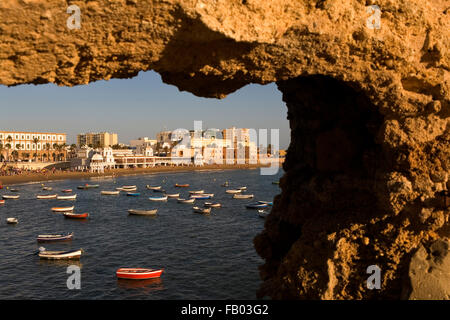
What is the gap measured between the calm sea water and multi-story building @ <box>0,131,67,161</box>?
8794 cm

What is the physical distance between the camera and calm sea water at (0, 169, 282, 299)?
19734 millimetres

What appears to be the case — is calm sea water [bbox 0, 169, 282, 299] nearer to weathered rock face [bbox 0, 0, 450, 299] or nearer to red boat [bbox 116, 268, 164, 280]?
red boat [bbox 116, 268, 164, 280]

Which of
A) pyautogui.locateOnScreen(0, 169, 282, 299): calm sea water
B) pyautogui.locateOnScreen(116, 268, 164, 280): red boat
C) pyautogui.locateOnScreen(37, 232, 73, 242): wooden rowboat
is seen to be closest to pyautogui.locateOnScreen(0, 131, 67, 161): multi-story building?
pyautogui.locateOnScreen(0, 169, 282, 299): calm sea water

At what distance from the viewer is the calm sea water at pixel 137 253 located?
1973 cm

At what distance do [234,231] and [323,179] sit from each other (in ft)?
80.1

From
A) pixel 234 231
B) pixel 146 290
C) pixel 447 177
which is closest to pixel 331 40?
pixel 447 177

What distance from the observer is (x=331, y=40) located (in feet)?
22.0

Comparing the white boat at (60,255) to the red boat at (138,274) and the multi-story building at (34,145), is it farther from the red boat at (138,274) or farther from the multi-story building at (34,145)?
the multi-story building at (34,145)

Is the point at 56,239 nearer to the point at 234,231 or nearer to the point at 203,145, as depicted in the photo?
the point at 234,231

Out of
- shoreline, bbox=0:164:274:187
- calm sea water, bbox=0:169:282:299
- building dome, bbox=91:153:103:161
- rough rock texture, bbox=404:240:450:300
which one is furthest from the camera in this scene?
building dome, bbox=91:153:103:161

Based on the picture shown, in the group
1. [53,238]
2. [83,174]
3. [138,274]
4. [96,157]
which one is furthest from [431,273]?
[96,157]

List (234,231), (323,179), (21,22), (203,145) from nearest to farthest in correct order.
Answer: (21,22) < (323,179) < (234,231) < (203,145)

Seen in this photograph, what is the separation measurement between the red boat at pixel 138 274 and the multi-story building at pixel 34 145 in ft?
384

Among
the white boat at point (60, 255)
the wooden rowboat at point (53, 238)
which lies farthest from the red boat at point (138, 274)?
the wooden rowboat at point (53, 238)
